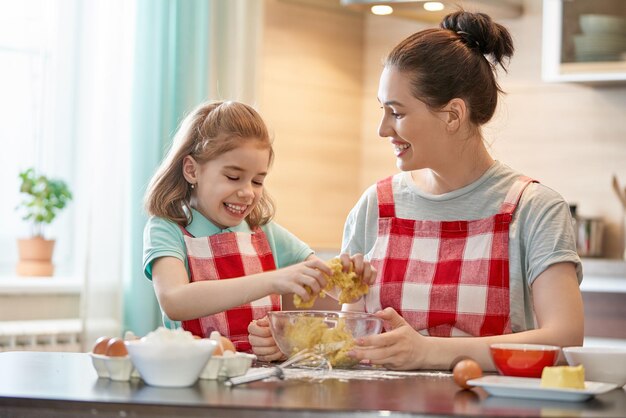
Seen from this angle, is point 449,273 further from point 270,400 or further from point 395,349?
point 270,400

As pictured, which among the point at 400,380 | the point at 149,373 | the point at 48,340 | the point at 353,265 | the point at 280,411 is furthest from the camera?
the point at 48,340

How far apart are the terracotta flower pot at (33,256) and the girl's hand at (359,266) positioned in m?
2.12

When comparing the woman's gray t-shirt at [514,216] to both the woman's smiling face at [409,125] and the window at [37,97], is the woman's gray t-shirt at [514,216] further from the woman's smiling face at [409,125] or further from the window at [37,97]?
the window at [37,97]

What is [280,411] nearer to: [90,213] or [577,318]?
[577,318]

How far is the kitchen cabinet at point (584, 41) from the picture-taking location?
3.87 metres

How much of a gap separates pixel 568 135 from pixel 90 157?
6.45ft

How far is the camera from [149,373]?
1.40 m

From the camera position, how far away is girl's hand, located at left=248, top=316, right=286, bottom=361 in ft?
5.76

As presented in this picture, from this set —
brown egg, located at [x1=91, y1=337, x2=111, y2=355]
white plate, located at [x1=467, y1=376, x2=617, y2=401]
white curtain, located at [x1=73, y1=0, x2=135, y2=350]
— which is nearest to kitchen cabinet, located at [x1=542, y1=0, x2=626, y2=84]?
white curtain, located at [x1=73, y1=0, x2=135, y2=350]

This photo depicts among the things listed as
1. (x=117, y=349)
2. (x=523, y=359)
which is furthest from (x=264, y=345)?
(x=523, y=359)

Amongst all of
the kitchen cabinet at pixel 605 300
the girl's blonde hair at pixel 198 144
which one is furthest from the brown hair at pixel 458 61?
the kitchen cabinet at pixel 605 300

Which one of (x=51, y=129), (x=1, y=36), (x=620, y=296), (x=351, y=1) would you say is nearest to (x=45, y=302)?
(x=51, y=129)

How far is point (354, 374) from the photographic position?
1.59 meters

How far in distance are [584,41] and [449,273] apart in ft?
7.08
